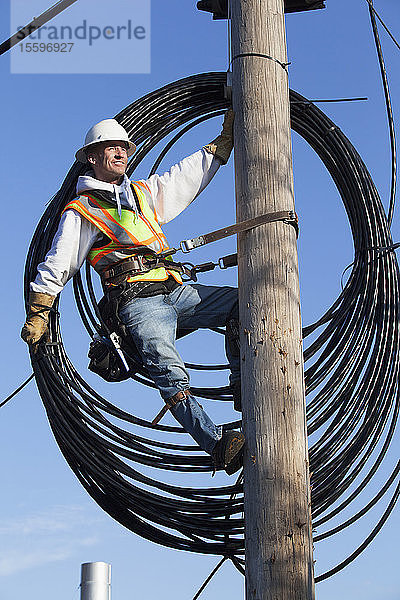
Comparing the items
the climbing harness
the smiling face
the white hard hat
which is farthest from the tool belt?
the white hard hat

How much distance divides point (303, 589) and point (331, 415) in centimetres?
127

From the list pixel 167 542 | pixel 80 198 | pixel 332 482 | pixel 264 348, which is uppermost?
pixel 80 198

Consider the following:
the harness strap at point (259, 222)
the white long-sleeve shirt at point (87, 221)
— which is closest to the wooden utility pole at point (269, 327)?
the harness strap at point (259, 222)

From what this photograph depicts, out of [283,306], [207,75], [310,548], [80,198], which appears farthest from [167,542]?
[207,75]

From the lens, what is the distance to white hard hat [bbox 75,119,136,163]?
15.5 feet

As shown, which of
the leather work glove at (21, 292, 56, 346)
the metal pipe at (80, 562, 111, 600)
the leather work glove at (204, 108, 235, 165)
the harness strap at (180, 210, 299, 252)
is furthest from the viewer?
the leather work glove at (204, 108, 235, 165)

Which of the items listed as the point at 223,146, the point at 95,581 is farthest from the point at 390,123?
the point at 95,581

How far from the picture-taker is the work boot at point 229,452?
Answer: 3.73 m

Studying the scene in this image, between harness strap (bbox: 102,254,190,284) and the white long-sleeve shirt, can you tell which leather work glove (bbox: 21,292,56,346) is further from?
harness strap (bbox: 102,254,190,284)

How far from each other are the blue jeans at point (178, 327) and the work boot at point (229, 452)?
9 cm

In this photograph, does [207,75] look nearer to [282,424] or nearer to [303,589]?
[282,424]

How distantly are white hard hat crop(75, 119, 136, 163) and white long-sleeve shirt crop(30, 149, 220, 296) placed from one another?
28 centimetres

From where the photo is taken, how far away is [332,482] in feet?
14.4

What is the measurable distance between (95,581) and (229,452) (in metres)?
0.76
